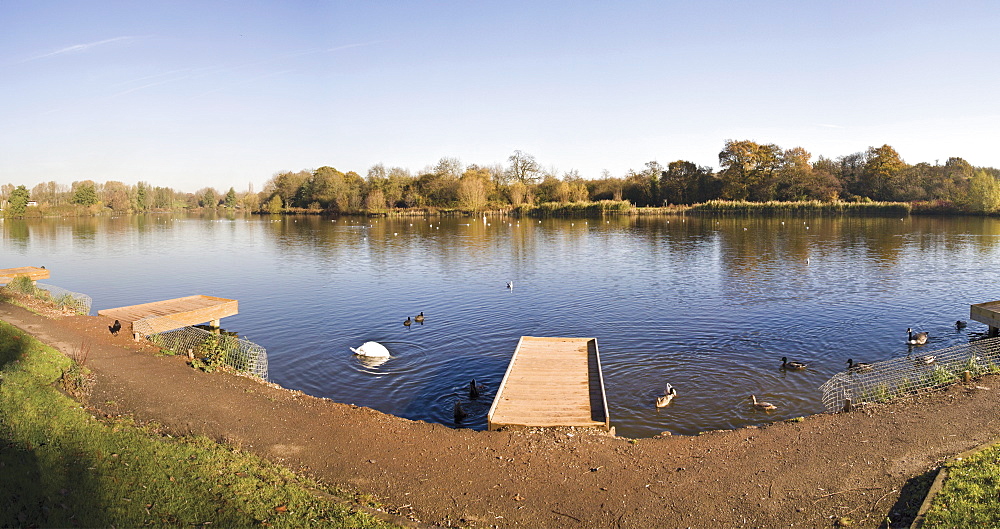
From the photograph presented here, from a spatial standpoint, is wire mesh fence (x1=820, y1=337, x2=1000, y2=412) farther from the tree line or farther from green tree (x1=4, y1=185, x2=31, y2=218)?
green tree (x1=4, y1=185, x2=31, y2=218)

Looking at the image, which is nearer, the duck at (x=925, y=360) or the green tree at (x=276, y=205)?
the duck at (x=925, y=360)

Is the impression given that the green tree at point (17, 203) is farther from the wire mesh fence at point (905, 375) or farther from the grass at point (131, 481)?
the wire mesh fence at point (905, 375)

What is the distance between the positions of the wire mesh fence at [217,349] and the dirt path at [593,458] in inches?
76.9

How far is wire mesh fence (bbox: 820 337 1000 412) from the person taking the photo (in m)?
11.3

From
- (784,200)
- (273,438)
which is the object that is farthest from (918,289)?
(784,200)

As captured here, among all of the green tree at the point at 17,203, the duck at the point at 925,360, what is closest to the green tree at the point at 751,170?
the duck at the point at 925,360

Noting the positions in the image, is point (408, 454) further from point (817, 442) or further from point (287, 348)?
point (287, 348)

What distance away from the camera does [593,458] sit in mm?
8305

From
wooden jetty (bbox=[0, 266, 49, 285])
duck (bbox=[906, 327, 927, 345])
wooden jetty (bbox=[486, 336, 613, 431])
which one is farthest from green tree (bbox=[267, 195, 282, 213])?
duck (bbox=[906, 327, 927, 345])

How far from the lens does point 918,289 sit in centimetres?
2383

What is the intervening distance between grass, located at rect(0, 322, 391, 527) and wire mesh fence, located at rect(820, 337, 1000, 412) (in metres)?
9.30

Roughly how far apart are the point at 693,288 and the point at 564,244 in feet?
66.9

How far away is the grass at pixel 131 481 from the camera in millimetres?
5973

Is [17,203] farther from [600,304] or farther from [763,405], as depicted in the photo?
[763,405]
